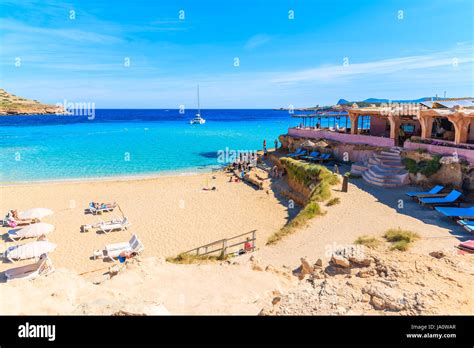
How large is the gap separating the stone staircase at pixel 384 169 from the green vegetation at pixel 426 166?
40 cm

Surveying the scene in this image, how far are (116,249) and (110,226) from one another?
3165 mm

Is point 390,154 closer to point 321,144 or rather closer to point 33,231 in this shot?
point 321,144

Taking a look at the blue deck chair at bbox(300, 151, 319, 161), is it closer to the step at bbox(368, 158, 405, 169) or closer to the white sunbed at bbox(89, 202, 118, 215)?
the step at bbox(368, 158, 405, 169)

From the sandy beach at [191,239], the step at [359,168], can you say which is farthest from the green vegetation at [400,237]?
the step at [359,168]

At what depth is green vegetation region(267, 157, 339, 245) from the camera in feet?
43.2

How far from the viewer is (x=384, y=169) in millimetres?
18672

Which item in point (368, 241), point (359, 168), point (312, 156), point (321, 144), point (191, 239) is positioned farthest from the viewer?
point (321, 144)

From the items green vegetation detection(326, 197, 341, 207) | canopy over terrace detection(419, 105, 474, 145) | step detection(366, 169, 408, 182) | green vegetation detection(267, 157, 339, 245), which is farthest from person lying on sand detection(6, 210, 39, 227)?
canopy over terrace detection(419, 105, 474, 145)

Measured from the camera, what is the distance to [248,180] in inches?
1053

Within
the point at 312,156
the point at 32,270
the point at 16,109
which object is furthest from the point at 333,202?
the point at 16,109

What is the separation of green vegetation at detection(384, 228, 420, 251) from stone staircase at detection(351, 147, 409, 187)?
738 centimetres

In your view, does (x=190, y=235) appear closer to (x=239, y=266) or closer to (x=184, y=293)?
(x=239, y=266)

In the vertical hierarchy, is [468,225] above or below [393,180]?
below
